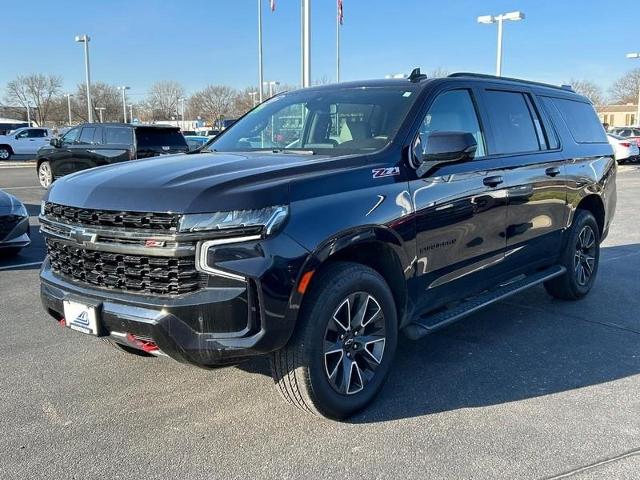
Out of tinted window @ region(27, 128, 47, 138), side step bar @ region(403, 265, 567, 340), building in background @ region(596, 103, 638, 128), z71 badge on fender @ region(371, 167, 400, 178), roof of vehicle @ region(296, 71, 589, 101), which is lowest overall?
side step bar @ region(403, 265, 567, 340)

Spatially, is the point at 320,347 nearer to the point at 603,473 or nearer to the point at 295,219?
the point at 295,219

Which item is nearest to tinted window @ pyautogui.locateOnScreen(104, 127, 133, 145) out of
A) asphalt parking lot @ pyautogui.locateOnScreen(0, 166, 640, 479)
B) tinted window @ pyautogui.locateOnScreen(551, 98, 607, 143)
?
asphalt parking lot @ pyautogui.locateOnScreen(0, 166, 640, 479)

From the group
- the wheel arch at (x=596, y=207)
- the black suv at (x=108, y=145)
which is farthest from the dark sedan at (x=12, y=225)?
the black suv at (x=108, y=145)

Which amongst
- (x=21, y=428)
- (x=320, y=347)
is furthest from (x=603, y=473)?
(x=21, y=428)

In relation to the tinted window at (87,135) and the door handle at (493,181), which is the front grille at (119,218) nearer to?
the door handle at (493,181)

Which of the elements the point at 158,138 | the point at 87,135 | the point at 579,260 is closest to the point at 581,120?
the point at 579,260

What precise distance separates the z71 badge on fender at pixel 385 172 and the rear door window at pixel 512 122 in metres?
1.28

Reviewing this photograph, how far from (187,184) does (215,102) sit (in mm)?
85746

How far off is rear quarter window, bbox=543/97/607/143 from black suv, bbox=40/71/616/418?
729 millimetres

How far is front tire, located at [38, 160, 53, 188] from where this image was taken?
16.6 m

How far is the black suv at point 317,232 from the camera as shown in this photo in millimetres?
2930

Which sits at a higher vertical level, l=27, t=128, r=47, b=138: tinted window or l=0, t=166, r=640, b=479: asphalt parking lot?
l=27, t=128, r=47, b=138: tinted window

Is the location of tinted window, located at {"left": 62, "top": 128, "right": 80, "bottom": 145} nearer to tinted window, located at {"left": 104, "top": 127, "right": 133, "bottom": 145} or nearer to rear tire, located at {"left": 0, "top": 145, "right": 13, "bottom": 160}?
tinted window, located at {"left": 104, "top": 127, "right": 133, "bottom": 145}

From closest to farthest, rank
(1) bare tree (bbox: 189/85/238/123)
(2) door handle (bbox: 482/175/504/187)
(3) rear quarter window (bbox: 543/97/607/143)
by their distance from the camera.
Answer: (2) door handle (bbox: 482/175/504/187) → (3) rear quarter window (bbox: 543/97/607/143) → (1) bare tree (bbox: 189/85/238/123)
